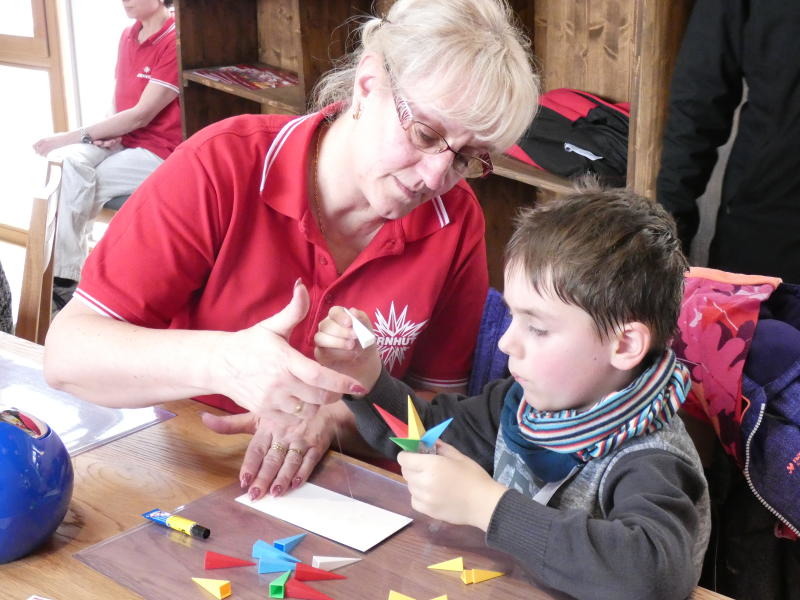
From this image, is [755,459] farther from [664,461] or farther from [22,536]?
[22,536]

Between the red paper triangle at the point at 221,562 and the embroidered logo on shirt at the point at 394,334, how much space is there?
58cm

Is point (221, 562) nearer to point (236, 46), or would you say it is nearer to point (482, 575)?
point (482, 575)

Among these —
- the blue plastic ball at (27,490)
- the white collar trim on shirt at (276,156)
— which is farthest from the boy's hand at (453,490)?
the white collar trim on shirt at (276,156)

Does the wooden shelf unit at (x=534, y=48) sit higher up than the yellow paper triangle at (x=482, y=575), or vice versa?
the wooden shelf unit at (x=534, y=48)

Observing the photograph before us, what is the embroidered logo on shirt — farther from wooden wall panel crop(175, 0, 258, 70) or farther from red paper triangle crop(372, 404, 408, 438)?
wooden wall panel crop(175, 0, 258, 70)

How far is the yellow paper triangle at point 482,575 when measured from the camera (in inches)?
43.2

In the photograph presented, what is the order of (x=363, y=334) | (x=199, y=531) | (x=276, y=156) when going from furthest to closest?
(x=276, y=156), (x=363, y=334), (x=199, y=531)

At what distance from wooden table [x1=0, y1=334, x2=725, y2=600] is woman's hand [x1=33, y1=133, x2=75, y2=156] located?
11.0 ft

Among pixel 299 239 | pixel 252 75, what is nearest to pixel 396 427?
pixel 299 239

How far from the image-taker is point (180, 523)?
117 centimetres

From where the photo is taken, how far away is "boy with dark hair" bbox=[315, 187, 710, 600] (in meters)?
1.14

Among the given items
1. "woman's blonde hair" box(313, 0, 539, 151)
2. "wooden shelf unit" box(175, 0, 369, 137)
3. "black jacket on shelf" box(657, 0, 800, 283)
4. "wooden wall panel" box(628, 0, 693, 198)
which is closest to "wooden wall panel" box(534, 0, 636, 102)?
"wooden wall panel" box(628, 0, 693, 198)

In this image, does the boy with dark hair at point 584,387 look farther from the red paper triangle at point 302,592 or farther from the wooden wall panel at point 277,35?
the wooden wall panel at point 277,35

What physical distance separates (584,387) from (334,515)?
0.40 meters
